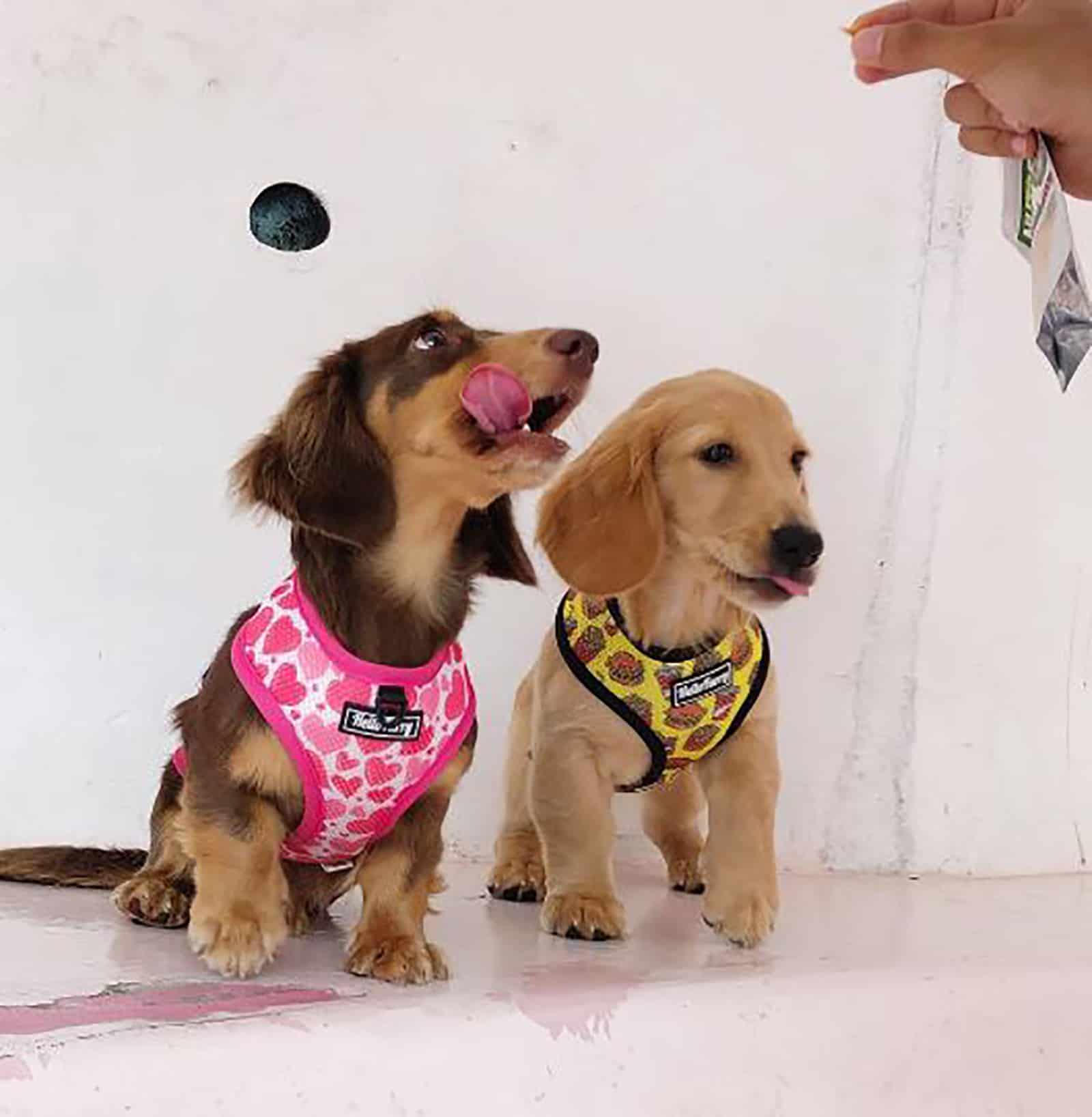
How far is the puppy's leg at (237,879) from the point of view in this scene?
1.25m

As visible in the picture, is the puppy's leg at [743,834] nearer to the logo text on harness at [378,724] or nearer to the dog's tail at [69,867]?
the logo text on harness at [378,724]

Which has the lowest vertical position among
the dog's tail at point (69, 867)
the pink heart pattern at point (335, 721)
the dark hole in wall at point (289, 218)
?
the dog's tail at point (69, 867)

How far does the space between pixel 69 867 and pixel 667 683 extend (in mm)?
601

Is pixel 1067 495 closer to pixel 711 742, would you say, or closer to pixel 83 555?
pixel 711 742

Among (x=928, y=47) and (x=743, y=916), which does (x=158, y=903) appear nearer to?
(x=743, y=916)

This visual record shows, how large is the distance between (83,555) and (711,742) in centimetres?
74

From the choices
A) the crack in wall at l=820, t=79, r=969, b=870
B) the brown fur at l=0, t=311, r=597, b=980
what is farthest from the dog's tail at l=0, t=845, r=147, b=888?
the crack in wall at l=820, t=79, r=969, b=870

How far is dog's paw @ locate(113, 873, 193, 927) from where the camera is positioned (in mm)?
1428

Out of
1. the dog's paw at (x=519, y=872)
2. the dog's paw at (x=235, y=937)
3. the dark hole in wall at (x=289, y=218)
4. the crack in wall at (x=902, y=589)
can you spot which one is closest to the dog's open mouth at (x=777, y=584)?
the dog's paw at (x=519, y=872)

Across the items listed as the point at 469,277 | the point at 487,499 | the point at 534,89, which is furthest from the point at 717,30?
the point at 487,499

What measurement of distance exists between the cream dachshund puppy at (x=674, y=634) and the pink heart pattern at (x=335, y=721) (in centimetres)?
20

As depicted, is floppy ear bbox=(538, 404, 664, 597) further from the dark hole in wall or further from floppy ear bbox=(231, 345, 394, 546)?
the dark hole in wall

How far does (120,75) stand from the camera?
1852 mm

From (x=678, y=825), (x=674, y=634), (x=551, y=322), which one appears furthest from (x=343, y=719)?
(x=551, y=322)
